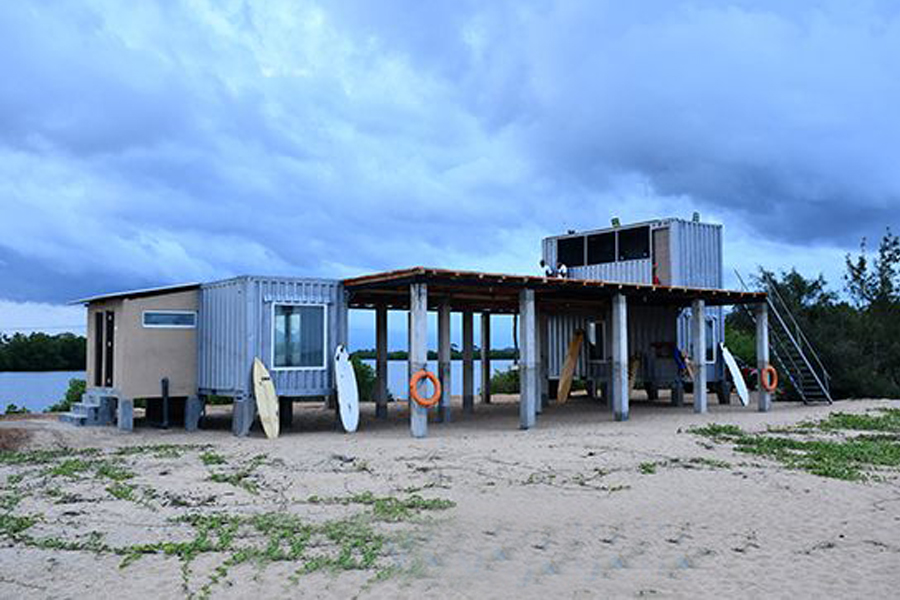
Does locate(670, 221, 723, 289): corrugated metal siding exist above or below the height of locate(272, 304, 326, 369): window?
above

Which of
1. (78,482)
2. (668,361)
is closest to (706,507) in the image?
(78,482)

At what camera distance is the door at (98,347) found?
65.0 ft

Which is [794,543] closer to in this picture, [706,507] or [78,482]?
[706,507]

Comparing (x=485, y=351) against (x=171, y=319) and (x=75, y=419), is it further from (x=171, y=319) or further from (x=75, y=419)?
(x=75, y=419)

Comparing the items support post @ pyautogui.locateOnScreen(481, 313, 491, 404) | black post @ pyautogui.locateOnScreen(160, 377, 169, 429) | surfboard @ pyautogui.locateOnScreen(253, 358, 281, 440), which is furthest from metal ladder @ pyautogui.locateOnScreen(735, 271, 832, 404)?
black post @ pyautogui.locateOnScreen(160, 377, 169, 429)

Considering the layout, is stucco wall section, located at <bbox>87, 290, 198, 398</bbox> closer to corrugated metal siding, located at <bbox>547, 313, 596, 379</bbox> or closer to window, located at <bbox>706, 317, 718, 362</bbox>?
corrugated metal siding, located at <bbox>547, 313, 596, 379</bbox>

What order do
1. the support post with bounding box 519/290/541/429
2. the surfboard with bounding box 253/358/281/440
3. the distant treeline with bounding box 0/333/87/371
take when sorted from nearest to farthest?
the surfboard with bounding box 253/358/281/440 < the support post with bounding box 519/290/541/429 < the distant treeline with bounding box 0/333/87/371

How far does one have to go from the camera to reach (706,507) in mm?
10031

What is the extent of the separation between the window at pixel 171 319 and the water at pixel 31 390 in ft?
30.8

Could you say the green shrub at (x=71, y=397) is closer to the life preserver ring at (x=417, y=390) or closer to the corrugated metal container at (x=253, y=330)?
the corrugated metal container at (x=253, y=330)

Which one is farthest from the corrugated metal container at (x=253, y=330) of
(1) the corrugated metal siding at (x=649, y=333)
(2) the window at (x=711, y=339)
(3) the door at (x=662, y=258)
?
(2) the window at (x=711, y=339)

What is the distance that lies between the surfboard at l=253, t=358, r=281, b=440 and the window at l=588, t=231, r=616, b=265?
12.7 meters

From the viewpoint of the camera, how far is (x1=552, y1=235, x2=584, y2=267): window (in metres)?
27.2

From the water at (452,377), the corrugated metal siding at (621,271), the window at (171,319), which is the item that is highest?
the corrugated metal siding at (621,271)
